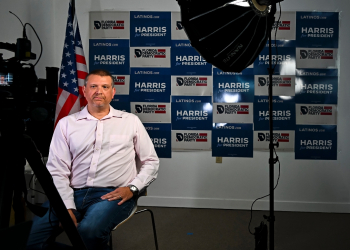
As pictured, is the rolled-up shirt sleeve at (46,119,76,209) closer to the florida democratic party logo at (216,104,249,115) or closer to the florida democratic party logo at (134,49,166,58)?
the florida democratic party logo at (134,49,166,58)

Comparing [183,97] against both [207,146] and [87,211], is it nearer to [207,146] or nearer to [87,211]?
[207,146]

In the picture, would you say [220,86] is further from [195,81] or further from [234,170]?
[234,170]

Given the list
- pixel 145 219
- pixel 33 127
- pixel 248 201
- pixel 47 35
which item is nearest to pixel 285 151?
pixel 248 201

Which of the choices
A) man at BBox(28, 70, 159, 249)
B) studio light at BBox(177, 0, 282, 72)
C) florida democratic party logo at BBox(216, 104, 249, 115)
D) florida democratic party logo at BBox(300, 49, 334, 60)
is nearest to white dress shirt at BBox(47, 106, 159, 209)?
man at BBox(28, 70, 159, 249)

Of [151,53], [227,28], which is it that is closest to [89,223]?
[227,28]

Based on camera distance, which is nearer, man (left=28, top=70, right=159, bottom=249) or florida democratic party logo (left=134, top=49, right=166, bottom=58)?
man (left=28, top=70, right=159, bottom=249)

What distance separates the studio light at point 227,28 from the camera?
136cm

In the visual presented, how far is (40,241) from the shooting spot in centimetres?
148

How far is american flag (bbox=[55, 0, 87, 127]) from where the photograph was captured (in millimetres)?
2746

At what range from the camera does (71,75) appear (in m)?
2.84

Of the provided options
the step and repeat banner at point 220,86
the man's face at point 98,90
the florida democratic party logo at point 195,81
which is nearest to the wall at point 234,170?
the step and repeat banner at point 220,86

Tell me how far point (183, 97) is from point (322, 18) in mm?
1680

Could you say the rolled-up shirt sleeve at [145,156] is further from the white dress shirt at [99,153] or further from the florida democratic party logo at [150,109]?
the florida democratic party logo at [150,109]

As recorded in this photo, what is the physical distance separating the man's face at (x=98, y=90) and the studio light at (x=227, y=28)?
0.78 m
